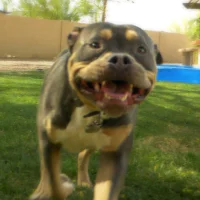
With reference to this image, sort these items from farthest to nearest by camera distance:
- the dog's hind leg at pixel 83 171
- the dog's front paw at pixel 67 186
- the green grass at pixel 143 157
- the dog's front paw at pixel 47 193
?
the dog's hind leg at pixel 83 171, the green grass at pixel 143 157, the dog's front paw at pixel 67 186, the dog's front paw at pixel 47 193

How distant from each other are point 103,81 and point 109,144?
0.63 meters

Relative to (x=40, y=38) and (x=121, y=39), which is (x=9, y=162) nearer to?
(x=121, y=39)

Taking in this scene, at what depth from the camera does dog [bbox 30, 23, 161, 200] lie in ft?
9.30

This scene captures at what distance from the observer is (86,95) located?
2.98 m

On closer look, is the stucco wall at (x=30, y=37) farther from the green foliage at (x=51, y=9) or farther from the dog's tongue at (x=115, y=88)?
the dog's tongue at (x=115, y=88)

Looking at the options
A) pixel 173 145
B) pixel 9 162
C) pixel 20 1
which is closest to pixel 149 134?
pixel 173 145

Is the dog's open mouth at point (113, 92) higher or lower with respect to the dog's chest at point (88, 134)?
higher

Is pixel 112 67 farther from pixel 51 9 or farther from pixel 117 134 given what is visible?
pixel 51 9

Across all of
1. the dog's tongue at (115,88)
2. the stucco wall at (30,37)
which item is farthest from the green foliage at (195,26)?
the dog's tongue at (115,88)

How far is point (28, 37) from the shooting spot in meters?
27.9

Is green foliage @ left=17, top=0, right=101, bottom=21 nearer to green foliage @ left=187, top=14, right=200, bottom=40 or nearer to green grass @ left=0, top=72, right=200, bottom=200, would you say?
green foliage @ left=187, top=14, right=200, bottom=40

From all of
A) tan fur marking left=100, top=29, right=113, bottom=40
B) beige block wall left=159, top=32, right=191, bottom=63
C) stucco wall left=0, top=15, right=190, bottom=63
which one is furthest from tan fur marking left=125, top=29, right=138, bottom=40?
beige block wall left=159, top=32, right=191, bottom=63

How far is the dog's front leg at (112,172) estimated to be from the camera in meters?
3.30

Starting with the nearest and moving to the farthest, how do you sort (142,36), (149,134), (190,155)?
(142,36), (190,155), (149,134)
